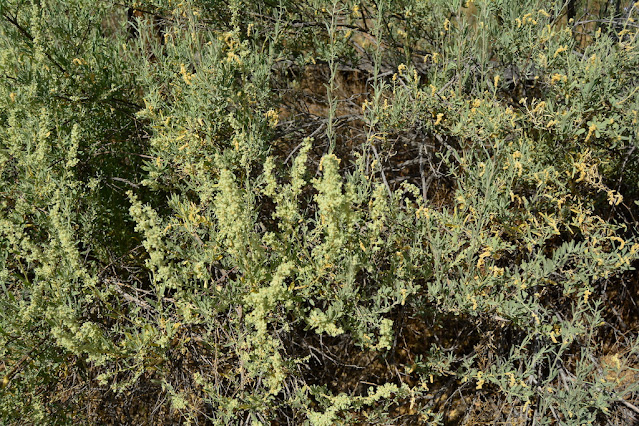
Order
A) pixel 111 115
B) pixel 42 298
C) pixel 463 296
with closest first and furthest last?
pixel 42 298 → pixel 463 296 → pixel 111 115

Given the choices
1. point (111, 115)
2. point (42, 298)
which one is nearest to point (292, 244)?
point (42, 298)

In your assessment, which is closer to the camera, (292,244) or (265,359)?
(265,359)

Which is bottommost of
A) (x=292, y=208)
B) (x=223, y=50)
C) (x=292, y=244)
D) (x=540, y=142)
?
(x=292, y=244)

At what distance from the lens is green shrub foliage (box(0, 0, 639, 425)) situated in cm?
217

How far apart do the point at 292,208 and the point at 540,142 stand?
130 cm

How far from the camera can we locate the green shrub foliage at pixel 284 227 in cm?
217

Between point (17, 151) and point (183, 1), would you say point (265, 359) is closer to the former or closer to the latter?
point (17, 151)

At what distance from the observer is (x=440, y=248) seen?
238 centimetres

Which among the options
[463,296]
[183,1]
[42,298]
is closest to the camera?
[42,298]

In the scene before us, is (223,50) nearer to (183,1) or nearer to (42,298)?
(183,1)

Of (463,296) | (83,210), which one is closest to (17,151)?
(83,210)

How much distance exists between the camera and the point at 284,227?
2.22 meters

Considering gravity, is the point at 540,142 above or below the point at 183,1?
below

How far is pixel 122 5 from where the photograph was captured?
331cm
